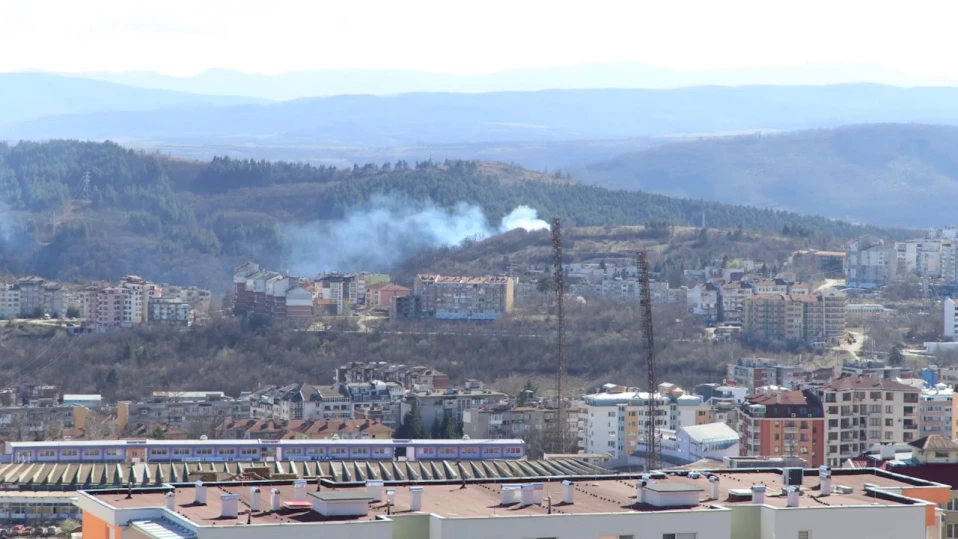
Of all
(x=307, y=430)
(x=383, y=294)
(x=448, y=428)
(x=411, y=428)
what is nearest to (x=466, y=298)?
(x=383, y=294)

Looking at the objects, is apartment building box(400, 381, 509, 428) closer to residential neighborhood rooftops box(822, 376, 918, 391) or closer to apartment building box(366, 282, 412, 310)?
residential neighborhood rooftops box(822, 376, 918, 391)

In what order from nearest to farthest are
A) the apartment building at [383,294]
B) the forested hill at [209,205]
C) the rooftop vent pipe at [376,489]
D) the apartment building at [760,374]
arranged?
the rooftop vent pipe at [376,489], the apartment building at [760,374], the apartment building at [383,294], the forested hill at [209,205]

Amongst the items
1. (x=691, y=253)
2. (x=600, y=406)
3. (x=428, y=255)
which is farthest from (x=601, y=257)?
(x=600, y=406)

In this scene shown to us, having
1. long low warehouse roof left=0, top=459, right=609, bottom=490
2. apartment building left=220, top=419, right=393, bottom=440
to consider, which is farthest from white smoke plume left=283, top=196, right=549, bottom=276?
long low warehouse roof left=0, top=459, right=609, bottom=490

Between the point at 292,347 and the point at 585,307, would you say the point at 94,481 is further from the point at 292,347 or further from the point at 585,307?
the point at 585,307

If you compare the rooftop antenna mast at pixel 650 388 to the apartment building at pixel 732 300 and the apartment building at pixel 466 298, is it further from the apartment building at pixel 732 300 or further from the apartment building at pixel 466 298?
the apartment building at pixel 466 298

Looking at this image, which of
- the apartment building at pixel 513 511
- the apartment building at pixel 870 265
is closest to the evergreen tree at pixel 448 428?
the apartment building at pixel 870 265

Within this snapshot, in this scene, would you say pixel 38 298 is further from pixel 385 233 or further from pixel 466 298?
pixel 385 233
